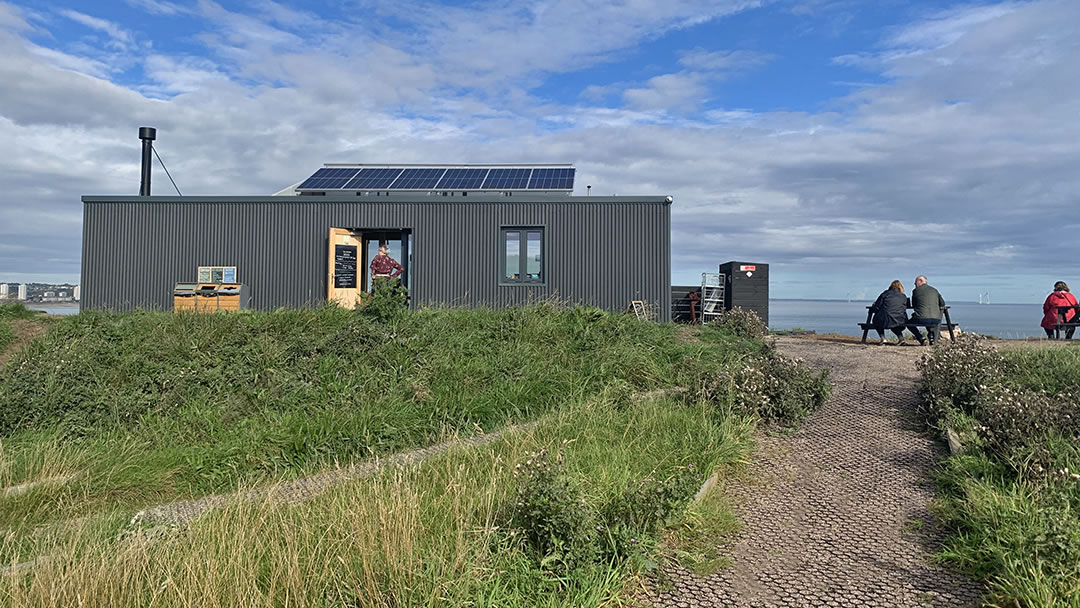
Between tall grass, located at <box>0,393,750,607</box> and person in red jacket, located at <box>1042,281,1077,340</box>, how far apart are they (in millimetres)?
12390

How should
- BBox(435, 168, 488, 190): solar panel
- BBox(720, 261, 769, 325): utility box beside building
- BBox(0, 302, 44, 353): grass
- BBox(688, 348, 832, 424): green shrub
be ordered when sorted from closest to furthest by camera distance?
1. BBox(688, 348, 832, 424): green shrub
2. BBox(0, 302, 44, 353): grass
3. BBox(435, 168, 488, 190): solar panel
4. BBox(720, 261, 769, 325): utility box beside building

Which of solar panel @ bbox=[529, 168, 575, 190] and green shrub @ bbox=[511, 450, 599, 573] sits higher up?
solar panel @ bbox=[529, 168, 575, 190]

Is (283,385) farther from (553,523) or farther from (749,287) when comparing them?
(749,287)

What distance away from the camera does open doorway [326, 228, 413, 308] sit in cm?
1409

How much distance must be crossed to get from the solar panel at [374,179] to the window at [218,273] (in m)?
2.90

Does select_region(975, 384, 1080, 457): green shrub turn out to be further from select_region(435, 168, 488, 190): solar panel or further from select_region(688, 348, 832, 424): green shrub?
select_region(435, 168, 488, 190): solar panel

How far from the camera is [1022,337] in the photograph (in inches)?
498

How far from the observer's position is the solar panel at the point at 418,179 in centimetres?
1502

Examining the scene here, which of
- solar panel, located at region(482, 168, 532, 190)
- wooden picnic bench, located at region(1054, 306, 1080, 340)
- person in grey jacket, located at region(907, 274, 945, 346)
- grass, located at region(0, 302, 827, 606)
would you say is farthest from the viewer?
solar panel, located at region(482, 168, 532, 190)

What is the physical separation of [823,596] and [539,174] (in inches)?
523

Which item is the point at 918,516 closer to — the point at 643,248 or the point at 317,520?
the point at 317,520

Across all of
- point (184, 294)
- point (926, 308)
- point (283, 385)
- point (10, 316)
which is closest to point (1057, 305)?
point (926, 308)

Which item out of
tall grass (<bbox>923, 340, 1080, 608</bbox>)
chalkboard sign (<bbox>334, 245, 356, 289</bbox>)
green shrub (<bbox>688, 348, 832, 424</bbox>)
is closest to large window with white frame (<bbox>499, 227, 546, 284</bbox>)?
chalkboard sign (<bbox>334, 245, 356, 289</bbox>)

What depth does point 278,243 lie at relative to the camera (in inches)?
562
